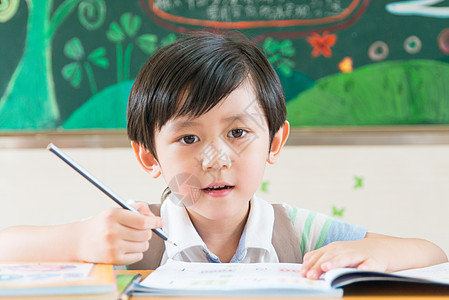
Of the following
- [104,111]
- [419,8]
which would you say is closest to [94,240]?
[104,111]

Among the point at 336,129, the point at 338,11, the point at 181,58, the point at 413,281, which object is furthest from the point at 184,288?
the point at 338,11

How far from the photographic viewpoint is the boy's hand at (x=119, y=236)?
0.66 m

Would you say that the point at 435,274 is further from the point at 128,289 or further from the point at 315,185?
the point at 315,185

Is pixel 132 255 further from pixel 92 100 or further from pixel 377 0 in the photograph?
pixel 377 0

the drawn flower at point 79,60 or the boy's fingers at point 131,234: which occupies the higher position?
the drawn flower at point 79,60

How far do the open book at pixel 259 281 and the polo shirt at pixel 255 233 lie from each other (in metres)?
0.25

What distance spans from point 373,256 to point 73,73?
1.40 meters

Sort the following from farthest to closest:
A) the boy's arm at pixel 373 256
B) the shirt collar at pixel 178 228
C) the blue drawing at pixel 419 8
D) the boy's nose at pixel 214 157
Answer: the blue drawing at pixel 419 8, the shirt collar at pixel 178 228, the boy's nose at pixel 214 157, the boy's arm at pixel 373 256

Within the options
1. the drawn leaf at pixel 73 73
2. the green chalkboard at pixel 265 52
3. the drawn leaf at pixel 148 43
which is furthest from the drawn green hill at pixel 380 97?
the drawn leaf at pixel 73 73

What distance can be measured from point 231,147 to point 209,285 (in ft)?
1.01

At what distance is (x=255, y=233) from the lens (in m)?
0.89

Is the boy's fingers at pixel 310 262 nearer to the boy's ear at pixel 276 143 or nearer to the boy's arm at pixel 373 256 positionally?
the boy's arm at pixel 373 256

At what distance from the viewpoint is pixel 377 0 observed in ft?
5.49

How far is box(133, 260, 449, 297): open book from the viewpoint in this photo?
0.51m
